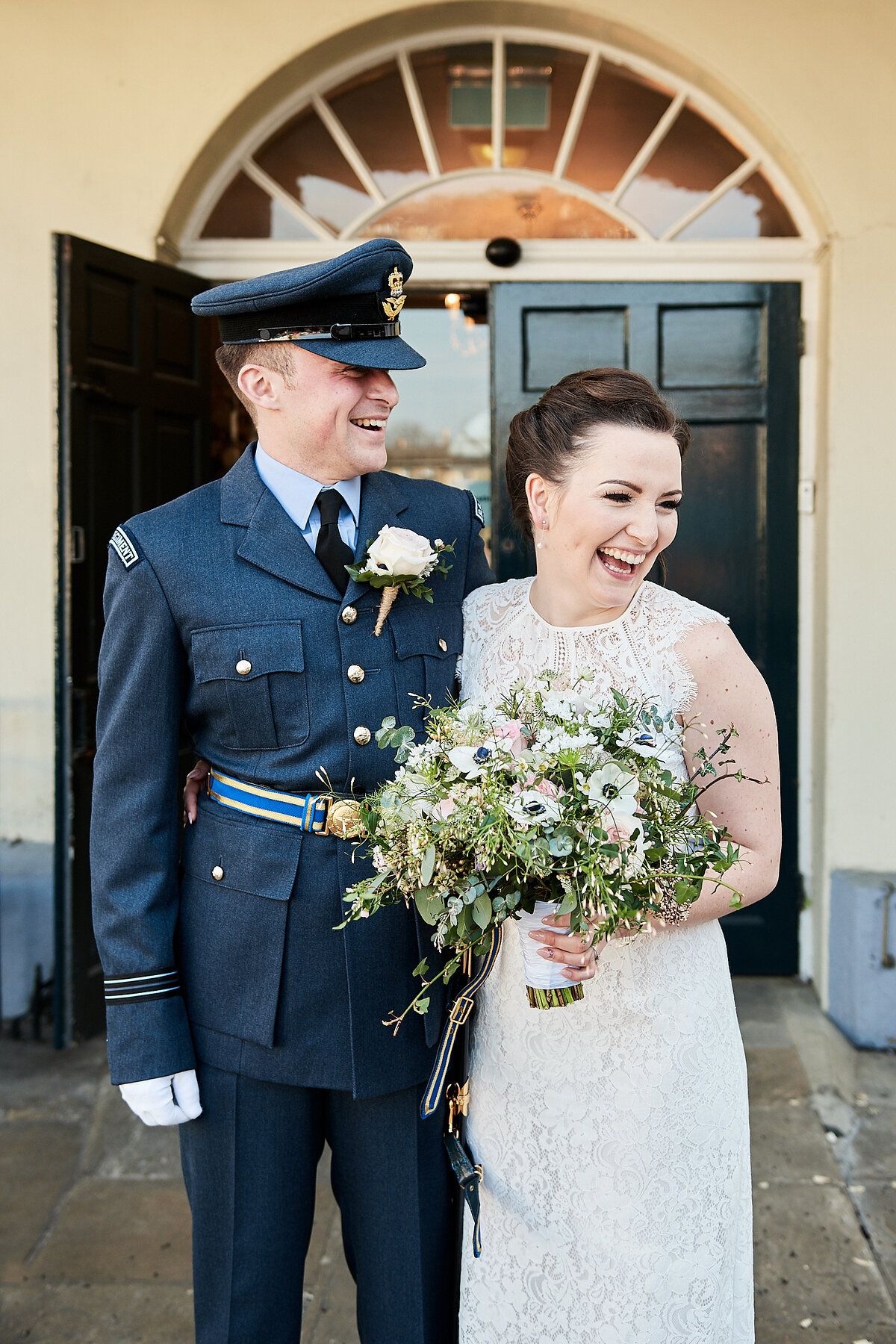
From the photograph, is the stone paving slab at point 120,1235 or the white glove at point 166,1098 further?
the stone paving slab at point 120,1235

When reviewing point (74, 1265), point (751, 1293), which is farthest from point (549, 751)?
point (74, 1265)

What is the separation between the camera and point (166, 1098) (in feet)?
6.02

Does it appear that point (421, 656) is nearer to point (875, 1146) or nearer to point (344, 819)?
point (344, 819)

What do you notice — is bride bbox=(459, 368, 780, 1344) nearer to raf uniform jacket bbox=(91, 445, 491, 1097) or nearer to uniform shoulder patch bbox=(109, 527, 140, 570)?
raf uniform jacket bbox=(91, 445, 491, 1097)

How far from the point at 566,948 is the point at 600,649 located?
512 mm

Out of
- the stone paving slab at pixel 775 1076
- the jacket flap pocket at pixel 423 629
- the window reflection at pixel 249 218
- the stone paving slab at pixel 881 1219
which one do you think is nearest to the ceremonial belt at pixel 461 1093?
the jacket flap pocket at pixel 423 629

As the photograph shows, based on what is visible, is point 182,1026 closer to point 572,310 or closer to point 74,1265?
point 74,1265

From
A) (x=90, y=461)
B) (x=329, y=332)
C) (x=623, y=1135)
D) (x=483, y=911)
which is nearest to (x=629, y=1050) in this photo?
(x=623, y=1135)

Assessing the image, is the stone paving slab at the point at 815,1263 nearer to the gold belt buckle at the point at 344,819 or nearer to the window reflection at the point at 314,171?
the gold belt buckle at the point at 344,819

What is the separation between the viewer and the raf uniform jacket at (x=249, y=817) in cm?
184

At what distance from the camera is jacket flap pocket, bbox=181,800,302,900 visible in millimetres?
1829

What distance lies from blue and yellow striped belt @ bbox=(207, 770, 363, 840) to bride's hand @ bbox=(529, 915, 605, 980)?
0.34 meters

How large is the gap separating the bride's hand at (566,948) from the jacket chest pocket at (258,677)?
0.50 m

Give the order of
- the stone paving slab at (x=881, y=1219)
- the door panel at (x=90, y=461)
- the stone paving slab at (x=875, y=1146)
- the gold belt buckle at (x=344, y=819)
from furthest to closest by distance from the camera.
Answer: the door panel at (x=90, y=461), the stone paving slab at (x=875, y=1146), the stone paving slab at (x=881, y=1219), the gold belt buckle at (x=344, y=819)
